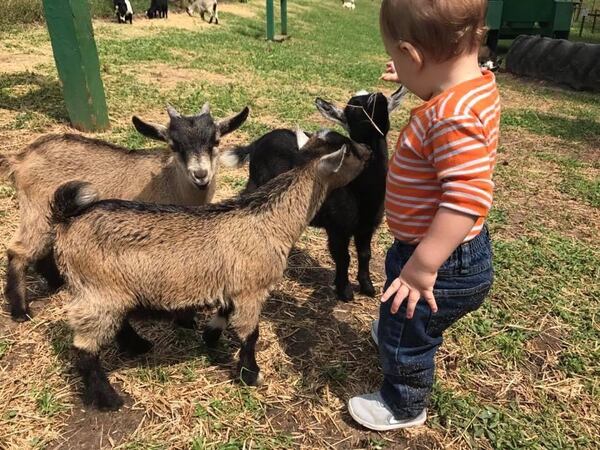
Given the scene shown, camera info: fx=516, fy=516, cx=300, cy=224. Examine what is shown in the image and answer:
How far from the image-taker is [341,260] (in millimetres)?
3764

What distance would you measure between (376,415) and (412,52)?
1784 mm

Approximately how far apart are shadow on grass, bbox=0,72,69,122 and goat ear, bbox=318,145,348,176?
516cm

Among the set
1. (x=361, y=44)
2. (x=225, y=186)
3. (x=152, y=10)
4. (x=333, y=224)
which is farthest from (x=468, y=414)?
(x=152, y=10)

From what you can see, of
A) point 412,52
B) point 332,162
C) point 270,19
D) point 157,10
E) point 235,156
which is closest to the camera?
point 412,52

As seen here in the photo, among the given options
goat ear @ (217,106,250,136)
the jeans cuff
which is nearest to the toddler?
the jeans cuff

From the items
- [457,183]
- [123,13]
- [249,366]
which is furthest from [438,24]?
[123,13]

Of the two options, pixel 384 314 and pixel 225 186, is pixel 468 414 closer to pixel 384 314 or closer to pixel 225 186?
pixel 384 314

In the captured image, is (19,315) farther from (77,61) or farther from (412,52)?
(77,61)

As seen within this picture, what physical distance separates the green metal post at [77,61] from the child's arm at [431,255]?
5.60m

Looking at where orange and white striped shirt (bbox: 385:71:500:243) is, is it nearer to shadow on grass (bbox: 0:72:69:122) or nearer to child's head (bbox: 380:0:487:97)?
child's head (bbox: 380:0:487:97)

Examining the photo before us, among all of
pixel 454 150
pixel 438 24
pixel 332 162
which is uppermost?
pixel 438 24

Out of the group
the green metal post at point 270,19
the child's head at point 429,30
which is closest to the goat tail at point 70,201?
the child's head at point 429,30

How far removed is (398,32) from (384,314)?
1239 mm

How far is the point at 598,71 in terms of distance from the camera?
530 inches
